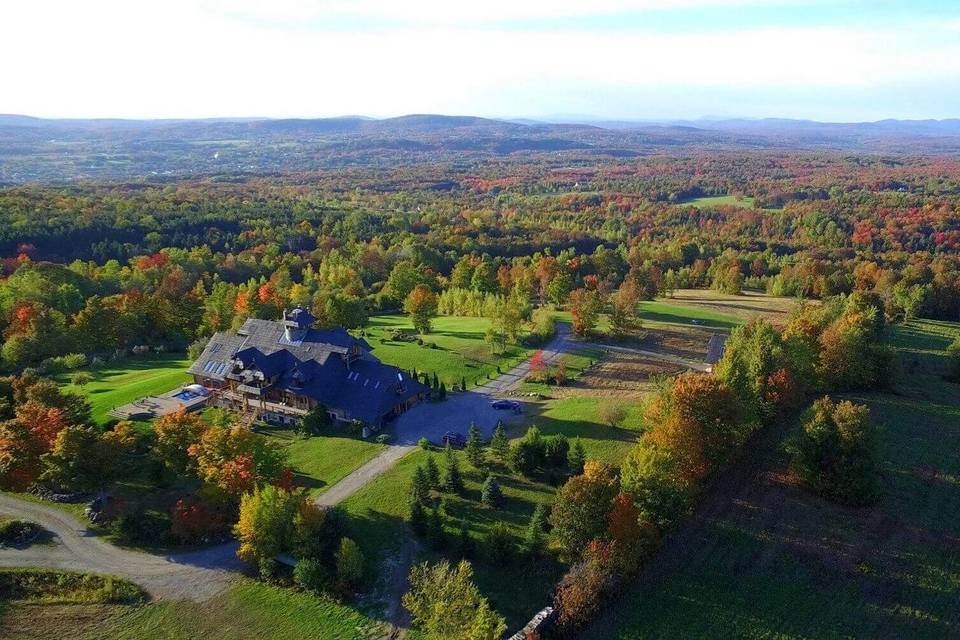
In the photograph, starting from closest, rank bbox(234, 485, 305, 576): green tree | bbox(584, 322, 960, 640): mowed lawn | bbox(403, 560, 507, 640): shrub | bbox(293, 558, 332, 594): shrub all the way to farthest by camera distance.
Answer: bbox(403, 560, 507, 640): shrub
bbox(584, 322, 960, 640): mowed lawn
bbox(293, 558, 332, 594): shrub
bbox(234, 485, 305, 576): green tree

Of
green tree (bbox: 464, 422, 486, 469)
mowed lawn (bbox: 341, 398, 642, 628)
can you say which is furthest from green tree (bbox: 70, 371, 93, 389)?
green tree (bbox: 464, 422, 486, 469)

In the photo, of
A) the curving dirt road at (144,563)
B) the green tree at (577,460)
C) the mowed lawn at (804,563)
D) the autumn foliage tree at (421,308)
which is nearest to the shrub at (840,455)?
the mowed lawn at (804,563)

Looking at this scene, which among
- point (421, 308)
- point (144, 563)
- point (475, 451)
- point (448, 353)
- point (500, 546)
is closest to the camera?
point (500, 546)

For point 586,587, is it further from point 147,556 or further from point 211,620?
point 147,556

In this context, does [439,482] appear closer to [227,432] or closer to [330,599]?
[330,599]

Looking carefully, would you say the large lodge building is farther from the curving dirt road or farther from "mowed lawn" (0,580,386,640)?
"mowed lawn" (0,580,386,640)

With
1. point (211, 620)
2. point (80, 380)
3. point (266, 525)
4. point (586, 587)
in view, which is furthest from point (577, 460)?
point (80, 380)

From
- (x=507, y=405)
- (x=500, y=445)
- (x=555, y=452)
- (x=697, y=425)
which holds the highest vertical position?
(x=697, y=425)
